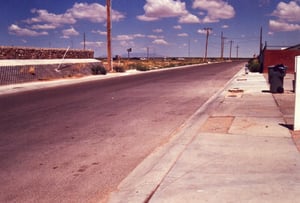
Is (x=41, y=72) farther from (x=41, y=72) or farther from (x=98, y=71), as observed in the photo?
(x=98, y=71)

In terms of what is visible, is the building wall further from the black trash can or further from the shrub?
the black trash can

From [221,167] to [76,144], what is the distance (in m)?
3.24

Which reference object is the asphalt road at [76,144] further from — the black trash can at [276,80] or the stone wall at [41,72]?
the stone wall at [41,72]

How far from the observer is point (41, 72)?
29.8 meters

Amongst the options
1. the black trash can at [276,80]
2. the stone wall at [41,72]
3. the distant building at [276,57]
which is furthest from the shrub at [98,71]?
the black trash can at [276,80]

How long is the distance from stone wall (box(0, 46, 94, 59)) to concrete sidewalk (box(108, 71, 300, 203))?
84.8ft

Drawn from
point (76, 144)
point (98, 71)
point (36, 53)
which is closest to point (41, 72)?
point (36, 53)

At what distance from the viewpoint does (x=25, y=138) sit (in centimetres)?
796

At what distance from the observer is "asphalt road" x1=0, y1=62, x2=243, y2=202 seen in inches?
194

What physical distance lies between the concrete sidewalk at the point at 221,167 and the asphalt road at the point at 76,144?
1.37ft

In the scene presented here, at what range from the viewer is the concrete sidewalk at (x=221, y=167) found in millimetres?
4352

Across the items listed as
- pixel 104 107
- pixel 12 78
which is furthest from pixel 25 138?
pixel 12 78

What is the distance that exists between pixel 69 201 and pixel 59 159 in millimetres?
1955

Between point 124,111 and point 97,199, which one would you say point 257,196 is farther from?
point 124,111
